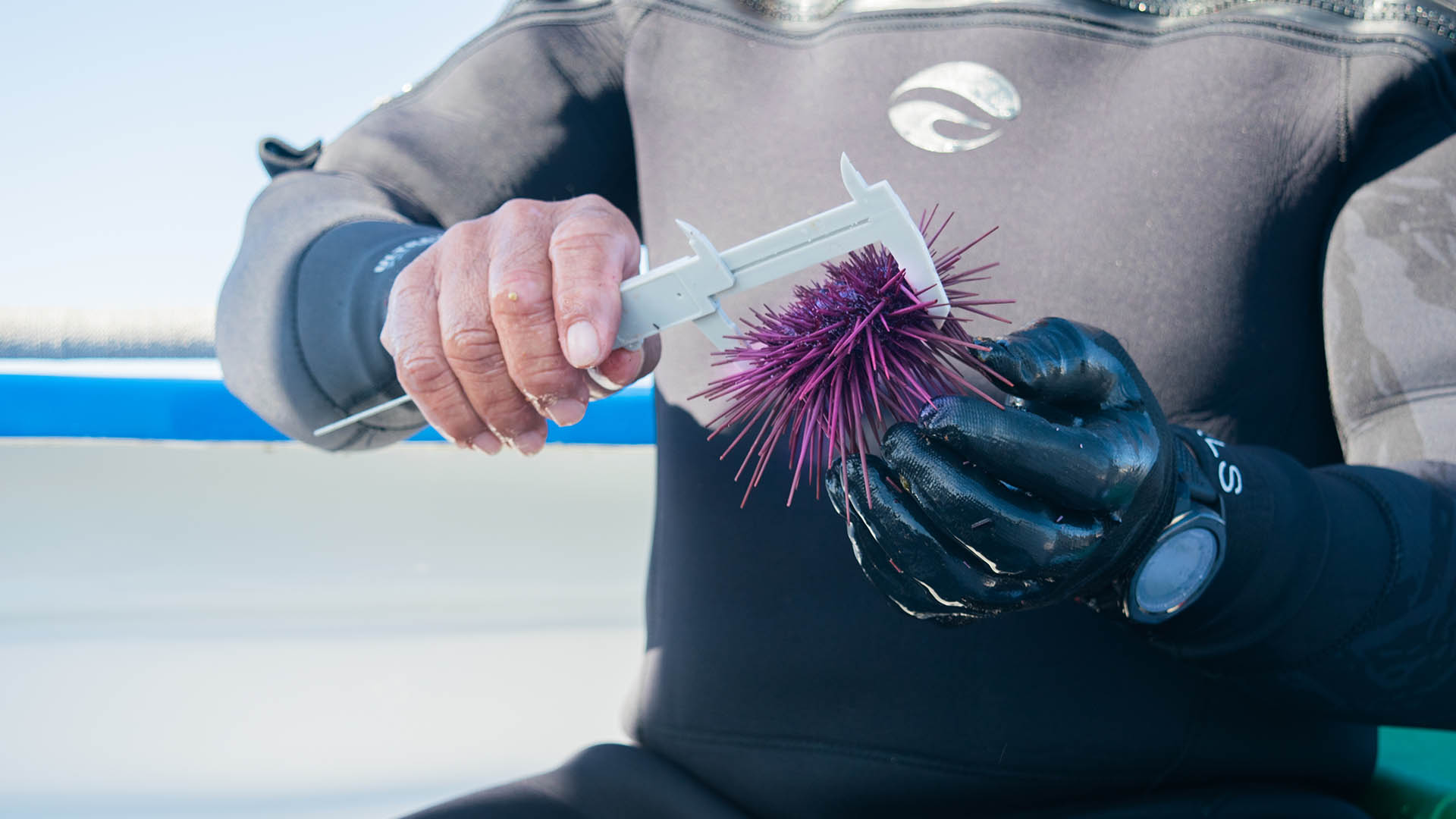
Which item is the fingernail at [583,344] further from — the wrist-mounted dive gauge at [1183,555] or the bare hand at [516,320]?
the wrist-mounted dive gauge at [1183,555]

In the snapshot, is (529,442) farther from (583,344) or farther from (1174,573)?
(1174,573)

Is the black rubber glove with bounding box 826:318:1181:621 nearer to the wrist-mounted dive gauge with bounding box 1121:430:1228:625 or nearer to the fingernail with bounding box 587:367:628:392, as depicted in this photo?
the wrist-mounted dive gauge with bounding box 1121:430:1228:625

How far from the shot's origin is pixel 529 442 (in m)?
0.63

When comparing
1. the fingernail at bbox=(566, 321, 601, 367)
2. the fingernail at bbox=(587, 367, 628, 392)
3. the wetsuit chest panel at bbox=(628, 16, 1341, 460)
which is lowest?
the fingernail at bbox=(566, 321, 601, 367)

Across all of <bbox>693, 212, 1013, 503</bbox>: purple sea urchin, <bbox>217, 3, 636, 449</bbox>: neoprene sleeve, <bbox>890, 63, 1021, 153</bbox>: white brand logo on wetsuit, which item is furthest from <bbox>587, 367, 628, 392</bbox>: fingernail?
<bbox>890, 63, 1021, 153</bbox>: white brand logo on wetsuit

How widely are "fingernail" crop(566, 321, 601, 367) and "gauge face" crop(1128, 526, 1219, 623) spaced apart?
15.2 inches

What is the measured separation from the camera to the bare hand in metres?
0.55

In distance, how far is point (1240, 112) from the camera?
0.75 metres

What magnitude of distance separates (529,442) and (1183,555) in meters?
0.46

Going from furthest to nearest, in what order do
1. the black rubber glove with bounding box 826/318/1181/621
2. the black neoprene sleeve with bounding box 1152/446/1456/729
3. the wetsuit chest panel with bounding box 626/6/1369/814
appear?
the wetsuit chest panel with bounding box 626/6/1369/814 → the black neoprene sleeve with bounding box 1152/446/1456/729 → the black rubber glove with bounding box 826/318/1181/621

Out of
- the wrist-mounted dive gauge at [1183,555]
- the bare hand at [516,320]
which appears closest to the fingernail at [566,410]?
the bare hand at [516,320]

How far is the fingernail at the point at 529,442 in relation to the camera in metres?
0.63

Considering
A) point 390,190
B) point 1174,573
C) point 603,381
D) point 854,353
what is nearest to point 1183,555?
point 1174,573

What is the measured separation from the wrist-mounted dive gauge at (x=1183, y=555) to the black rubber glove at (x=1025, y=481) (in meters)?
0.03
